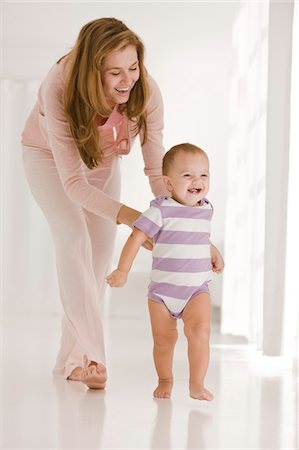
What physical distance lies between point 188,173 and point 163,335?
52 cm

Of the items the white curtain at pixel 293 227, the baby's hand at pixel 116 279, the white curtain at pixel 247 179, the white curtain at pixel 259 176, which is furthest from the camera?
the white curtain at pixel 247 179

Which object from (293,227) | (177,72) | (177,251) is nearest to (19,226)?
(177,72)

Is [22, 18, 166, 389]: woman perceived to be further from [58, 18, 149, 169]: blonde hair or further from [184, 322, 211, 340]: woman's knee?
[184, 322, 211, 340]: woman's knee

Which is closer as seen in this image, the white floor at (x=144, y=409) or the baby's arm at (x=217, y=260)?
the white floor at (x=144, y=409)

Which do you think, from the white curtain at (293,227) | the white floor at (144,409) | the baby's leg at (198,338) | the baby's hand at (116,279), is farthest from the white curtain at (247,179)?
the baby's hand at (116,279)

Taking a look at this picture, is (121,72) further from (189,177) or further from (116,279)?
(116,279)

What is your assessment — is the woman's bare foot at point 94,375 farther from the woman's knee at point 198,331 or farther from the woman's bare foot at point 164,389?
the woman's knee at point 198,331

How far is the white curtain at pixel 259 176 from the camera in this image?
4.02 metres

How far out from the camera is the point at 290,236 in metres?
3.98

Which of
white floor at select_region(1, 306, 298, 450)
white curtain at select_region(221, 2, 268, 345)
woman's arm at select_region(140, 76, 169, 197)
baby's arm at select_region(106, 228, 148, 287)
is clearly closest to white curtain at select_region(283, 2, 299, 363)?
white floor at select_region(1, 306, 298, 450)

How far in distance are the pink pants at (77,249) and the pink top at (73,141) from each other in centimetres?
8

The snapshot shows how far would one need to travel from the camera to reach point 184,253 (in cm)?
262

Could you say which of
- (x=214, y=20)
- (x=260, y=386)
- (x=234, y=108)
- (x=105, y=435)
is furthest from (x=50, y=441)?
(x=214, y=20)

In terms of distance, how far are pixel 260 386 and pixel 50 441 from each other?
45.4 inches
